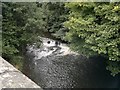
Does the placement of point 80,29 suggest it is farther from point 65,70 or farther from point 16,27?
point 65,70

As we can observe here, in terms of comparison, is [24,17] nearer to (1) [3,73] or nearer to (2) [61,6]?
(2) [61,6]

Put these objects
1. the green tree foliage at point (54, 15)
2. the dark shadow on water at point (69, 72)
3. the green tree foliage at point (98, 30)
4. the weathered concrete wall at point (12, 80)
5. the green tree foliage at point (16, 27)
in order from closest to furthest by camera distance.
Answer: the weathered concrete wall at point (12, 80) → the green tree foliage at point (98, 30) → the green tree foliage at point (16, 27) → the dark shadow on water at point (69, 72) → the green tree foliage at point (54, 15)

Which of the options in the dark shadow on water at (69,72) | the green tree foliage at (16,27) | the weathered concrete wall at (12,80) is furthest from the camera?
the dark shadow on water at (69,72)

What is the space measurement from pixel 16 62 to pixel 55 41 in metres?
7.52

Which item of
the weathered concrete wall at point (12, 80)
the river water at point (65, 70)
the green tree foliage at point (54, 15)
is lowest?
the river water at point (65, 70)

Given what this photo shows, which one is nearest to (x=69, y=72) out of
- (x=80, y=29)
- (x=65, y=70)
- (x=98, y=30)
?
(x=65, y=70)

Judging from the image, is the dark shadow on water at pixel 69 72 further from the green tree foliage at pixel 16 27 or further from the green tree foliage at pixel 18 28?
the green tree foliage at pixel 16 27

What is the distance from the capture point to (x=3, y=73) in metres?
1.99

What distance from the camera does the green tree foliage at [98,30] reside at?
6.74 meters

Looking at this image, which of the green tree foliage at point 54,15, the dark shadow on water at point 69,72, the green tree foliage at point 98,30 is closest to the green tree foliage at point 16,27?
the dark shadow on water at point 69,72

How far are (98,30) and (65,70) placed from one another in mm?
4249

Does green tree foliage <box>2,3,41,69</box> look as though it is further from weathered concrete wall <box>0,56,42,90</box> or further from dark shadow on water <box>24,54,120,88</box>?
weathered concrete wall <box>0,56,42,90</box>

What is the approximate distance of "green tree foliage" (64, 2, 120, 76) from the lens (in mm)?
6742


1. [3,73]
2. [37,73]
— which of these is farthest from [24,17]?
[3,73]
